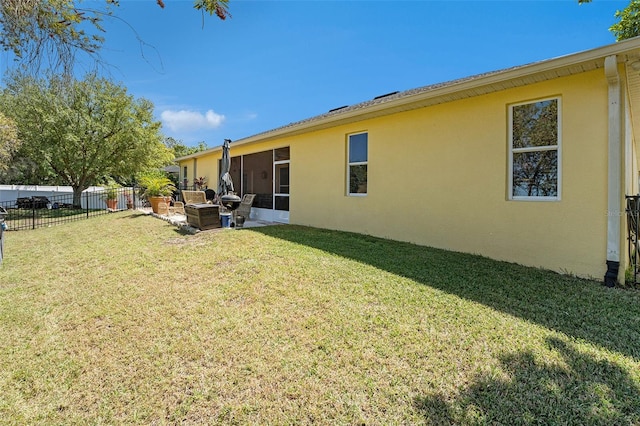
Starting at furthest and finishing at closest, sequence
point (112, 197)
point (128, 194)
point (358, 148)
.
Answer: point (128, 194), point (112, 197), point (358, 148)

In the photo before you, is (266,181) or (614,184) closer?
(614,184)

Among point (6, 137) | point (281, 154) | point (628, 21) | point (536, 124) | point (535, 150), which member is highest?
point (628, 21)

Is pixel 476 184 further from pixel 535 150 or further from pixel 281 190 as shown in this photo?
pixel 281 190

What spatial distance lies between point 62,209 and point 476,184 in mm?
20708

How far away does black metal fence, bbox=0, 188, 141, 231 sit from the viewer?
12.1 m

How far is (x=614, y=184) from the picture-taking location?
4.27 metres

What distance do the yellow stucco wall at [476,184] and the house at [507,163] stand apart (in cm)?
2

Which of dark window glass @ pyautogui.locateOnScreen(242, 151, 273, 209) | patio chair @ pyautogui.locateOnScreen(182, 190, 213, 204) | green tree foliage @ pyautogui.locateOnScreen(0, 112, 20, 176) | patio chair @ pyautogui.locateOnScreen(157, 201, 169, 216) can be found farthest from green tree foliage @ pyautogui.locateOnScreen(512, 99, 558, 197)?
green tree foliage @ pyautogui.locateOnScreen(0, 112, 20, 176)

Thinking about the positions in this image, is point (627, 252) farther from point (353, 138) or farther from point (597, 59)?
point (353, 138)

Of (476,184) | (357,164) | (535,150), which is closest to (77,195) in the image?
(357,164)

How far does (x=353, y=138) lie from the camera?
26.6 ft

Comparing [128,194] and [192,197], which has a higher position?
[128,194]

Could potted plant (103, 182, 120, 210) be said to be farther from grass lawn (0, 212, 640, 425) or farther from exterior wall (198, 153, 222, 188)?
grass lawn (0, 212, 640, 425)

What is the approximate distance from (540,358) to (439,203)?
397 cm
